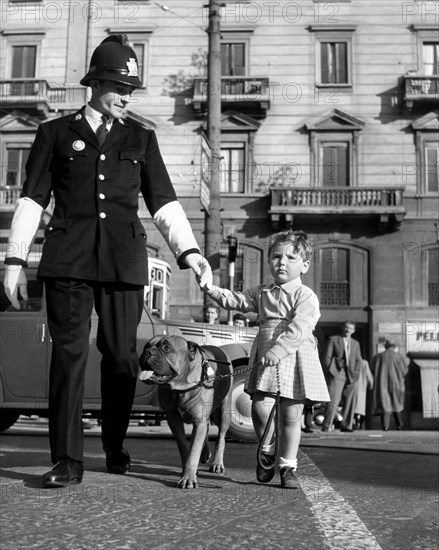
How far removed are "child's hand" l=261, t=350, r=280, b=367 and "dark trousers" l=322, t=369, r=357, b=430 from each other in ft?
29.2

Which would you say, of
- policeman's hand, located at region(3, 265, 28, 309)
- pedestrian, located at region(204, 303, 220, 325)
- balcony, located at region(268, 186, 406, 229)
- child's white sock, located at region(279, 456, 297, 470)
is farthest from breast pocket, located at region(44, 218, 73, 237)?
balcony, located at region(268, 186, 406, 229)

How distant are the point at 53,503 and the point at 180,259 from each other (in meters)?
1.34

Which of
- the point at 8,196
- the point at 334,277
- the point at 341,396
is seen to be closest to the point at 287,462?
the point at 341,396

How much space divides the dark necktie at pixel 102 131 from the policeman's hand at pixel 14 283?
699 millimetres

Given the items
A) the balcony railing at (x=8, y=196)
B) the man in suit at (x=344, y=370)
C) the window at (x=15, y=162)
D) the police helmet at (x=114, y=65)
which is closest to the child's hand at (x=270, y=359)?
the police helmet at (x=114, y=65)

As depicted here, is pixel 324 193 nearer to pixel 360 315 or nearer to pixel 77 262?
pixel 360 315

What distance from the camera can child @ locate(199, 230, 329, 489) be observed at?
4.07 metres

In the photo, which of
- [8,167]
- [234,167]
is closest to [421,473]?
[234,167]

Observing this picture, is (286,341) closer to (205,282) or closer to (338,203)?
(205,282)

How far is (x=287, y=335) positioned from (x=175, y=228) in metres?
0.74

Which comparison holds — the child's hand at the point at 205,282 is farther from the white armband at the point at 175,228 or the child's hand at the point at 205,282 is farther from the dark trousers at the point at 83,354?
the dark trousers at the point at 83,354

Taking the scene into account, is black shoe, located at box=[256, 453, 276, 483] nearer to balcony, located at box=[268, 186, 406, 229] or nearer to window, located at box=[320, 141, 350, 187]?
balcony, located at box=[268, 186, 406, 229]

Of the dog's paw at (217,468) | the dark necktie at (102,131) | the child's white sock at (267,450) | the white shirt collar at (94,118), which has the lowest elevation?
the dog's paw at (217,468)

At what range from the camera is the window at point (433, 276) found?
24766 mm
